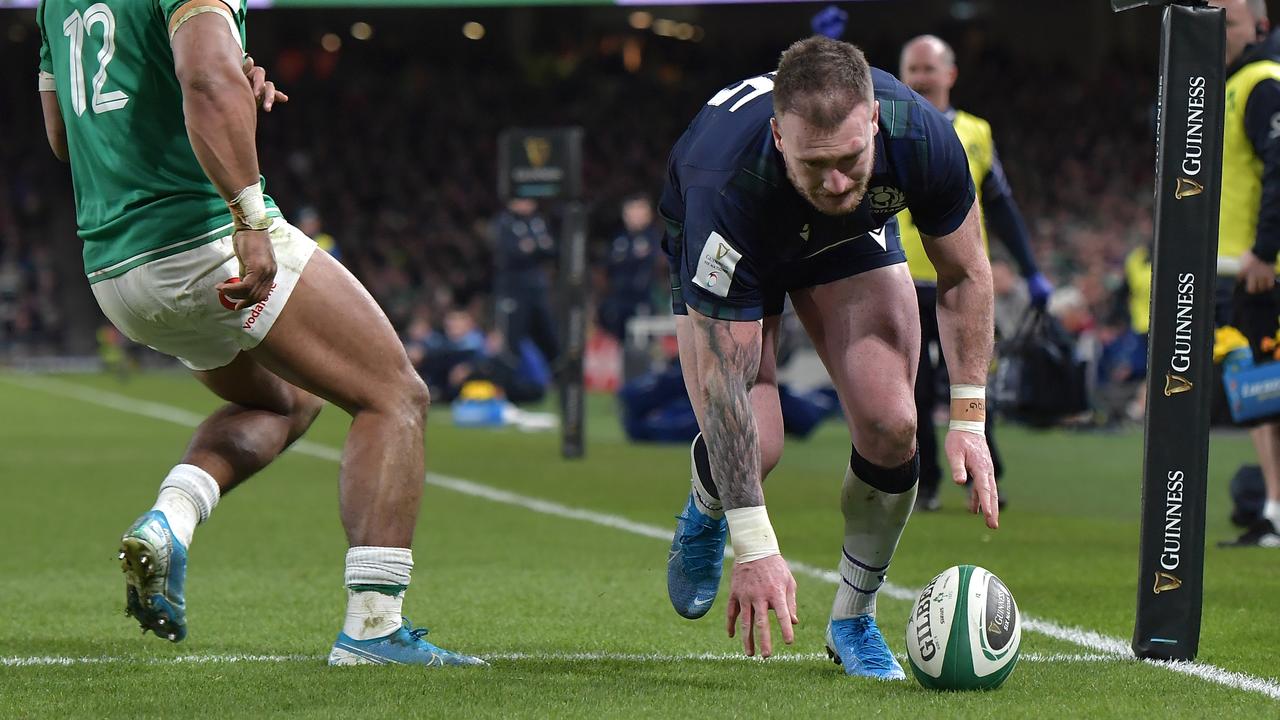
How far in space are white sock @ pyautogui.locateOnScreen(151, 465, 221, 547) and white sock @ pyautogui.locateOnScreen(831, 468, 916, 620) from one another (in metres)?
1.78

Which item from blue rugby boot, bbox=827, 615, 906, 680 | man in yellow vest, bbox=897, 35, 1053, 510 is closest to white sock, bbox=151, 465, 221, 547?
blue rugby boot, bbox=827, 615, 906, 680

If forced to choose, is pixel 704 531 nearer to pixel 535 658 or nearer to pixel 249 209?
pixel 535 658

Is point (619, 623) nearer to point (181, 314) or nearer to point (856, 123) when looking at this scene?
point (181, 314)

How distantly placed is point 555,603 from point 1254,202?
3.88 m

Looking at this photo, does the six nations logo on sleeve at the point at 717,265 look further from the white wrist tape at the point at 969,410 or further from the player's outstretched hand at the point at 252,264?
the player's outstretched hand at the point at 252,264

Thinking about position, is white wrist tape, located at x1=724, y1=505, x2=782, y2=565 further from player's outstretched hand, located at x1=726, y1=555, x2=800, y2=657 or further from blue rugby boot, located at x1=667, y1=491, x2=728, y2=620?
blue rugby boot, located at x1=667, y1=491, x2=728, y2=620

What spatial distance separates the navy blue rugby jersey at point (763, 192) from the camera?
13.5ft

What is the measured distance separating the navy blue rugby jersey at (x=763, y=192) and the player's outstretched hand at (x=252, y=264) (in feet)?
3.44

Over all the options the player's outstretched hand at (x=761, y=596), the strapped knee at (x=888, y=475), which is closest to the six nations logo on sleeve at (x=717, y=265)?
the player's outstretched hand at (x=761, y=596)

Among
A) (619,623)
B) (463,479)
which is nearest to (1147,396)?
(619,623)

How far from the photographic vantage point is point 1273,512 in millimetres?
7816

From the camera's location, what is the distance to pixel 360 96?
36844mm

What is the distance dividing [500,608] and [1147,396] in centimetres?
243

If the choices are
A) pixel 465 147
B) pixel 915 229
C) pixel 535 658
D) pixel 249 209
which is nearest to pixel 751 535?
pixel 535 658
